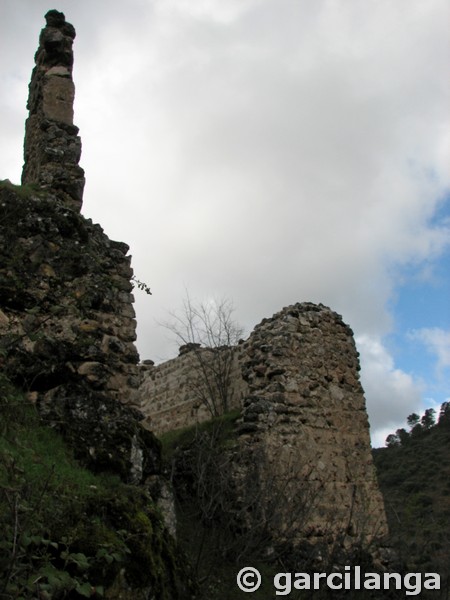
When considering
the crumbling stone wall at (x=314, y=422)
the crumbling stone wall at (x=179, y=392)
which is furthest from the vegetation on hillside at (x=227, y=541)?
the crumbling stone wall at (x=179, y=392)

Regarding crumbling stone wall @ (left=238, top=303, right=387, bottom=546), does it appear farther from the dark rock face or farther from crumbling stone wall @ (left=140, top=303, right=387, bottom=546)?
the dark rock face

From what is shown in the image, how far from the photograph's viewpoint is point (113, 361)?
18.3ft

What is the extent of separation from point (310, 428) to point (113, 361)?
370 cm

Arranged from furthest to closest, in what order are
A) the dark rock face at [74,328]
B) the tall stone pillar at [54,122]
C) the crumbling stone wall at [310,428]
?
1. the crumbling stone wall at [310,428]
2. the tall stone pillar at [54,122]
3. the dark rock face at [74,328]

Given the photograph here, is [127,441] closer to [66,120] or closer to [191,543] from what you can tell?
[191,543]

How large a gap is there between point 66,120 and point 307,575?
5375 mm

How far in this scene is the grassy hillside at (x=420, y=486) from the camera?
28.8ft

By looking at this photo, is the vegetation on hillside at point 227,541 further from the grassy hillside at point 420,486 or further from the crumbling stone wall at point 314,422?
the grassy hillside at point 420,486

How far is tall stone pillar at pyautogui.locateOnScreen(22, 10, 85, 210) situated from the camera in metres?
6.49

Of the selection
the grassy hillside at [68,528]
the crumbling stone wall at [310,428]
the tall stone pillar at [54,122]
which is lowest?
the grassy hillside at [68,528]

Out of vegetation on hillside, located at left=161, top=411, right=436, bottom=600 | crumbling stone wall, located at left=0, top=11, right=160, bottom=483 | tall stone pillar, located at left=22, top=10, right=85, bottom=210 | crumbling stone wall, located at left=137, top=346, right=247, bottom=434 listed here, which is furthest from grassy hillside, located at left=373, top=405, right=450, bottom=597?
tall stone pillar, located at left=22, top=10, right=85, bottom=210

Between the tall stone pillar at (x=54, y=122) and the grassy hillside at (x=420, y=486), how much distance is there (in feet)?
19.2

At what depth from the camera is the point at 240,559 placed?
612 cm

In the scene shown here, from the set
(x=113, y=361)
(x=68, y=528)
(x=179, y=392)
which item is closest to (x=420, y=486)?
(x=179, y=392)
